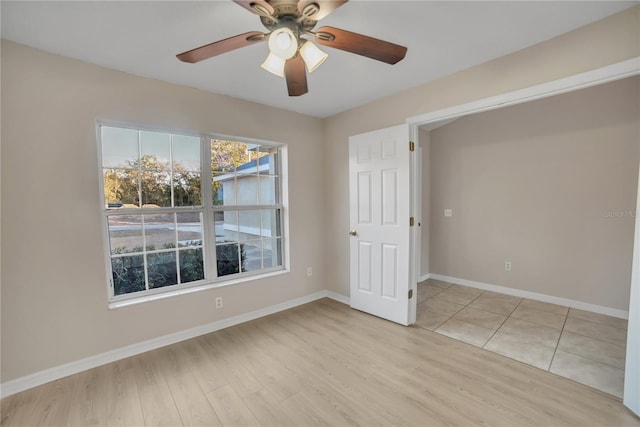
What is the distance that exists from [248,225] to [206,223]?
511 millimetres

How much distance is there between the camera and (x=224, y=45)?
1.41 m

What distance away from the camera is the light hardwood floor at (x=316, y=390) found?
64.2 inches

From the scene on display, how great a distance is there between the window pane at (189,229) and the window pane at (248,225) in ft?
1.49

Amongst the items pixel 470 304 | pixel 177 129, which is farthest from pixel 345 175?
pixel 470 304

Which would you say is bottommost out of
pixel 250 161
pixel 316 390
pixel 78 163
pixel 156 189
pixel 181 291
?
pixel 316 390

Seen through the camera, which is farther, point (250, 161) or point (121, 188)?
point (250, 161)

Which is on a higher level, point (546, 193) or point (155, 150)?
point (155, 150)

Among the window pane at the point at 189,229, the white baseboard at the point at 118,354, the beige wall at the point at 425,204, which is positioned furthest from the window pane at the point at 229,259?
the beige wall at the point at 425,204

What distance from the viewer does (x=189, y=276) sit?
2.72 meters

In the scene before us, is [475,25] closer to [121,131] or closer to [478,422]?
[478,422]

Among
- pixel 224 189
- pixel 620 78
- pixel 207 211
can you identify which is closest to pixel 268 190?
pixel 224 189

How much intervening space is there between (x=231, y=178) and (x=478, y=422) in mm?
2909

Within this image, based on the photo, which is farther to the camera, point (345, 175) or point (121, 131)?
point (345, 175)

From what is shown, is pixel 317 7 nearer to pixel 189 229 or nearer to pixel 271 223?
pixel 189 229
